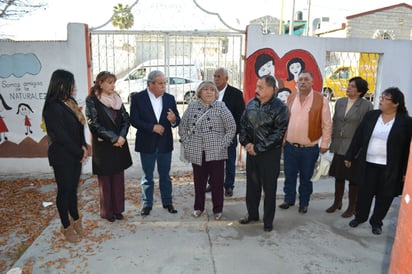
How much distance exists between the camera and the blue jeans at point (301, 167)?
166 inches

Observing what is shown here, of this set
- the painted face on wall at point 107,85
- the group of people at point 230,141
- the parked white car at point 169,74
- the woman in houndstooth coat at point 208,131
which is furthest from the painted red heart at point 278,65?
the painted face on wall at point 107,85

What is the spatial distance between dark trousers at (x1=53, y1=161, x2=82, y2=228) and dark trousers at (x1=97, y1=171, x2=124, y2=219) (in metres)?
0.45

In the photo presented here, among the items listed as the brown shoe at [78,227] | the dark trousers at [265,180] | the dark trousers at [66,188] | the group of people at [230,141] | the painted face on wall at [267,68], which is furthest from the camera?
the painted face on wall at [267,68]

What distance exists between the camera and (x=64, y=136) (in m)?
3.22

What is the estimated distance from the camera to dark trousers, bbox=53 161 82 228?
333 centimetres

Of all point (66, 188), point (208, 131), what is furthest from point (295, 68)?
point (66, 188)

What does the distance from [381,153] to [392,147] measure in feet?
0.43

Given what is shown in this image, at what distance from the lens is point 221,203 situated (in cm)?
418

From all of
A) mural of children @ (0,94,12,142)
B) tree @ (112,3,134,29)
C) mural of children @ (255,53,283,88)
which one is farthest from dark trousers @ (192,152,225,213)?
mural of children @ (0,94,12,142)

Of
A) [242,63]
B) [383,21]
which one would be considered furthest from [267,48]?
[383,21]

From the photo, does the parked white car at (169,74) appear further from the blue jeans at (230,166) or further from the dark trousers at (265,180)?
the dark trousers at (265,180)

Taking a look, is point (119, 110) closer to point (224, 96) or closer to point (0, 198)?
point (224, 96)

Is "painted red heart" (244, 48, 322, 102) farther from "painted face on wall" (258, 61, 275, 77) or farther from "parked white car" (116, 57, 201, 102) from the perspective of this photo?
"parked white car" (116, 57, 201, 102)

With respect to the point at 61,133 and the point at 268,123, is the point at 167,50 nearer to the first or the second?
the point at 268,123
